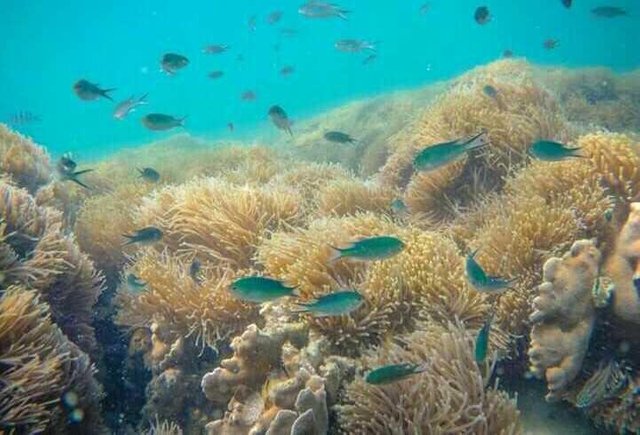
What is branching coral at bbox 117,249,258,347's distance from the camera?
4.70 metres

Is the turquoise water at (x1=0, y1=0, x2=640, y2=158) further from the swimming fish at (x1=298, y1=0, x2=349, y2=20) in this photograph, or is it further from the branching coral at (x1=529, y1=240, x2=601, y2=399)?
the branching coral at (x1=529, y1=240, x2=601, y2=399)

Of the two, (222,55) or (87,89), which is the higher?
(87,89)

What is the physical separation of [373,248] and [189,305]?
6.80 ft

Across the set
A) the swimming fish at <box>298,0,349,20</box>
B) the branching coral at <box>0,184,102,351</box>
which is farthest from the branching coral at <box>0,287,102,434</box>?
the swimming fish at <box>298,0,349,20</box>

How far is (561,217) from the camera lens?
14.2ft

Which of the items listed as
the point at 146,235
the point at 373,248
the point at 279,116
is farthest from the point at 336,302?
the point at 279,116

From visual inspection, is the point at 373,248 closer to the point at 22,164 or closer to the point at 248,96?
the point at 22,164

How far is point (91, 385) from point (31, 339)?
759 millimetres

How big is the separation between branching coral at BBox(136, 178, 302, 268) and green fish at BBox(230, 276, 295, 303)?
1.37 metres

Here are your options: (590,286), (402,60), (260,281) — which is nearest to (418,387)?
(260,281)

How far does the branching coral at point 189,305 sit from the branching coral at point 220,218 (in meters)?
0.33

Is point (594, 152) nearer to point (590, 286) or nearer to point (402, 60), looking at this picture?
point (590, 286)

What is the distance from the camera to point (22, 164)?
23.2 ft

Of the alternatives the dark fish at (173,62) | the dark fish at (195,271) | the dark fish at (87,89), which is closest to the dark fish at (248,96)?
the dark fish at (173,62)
